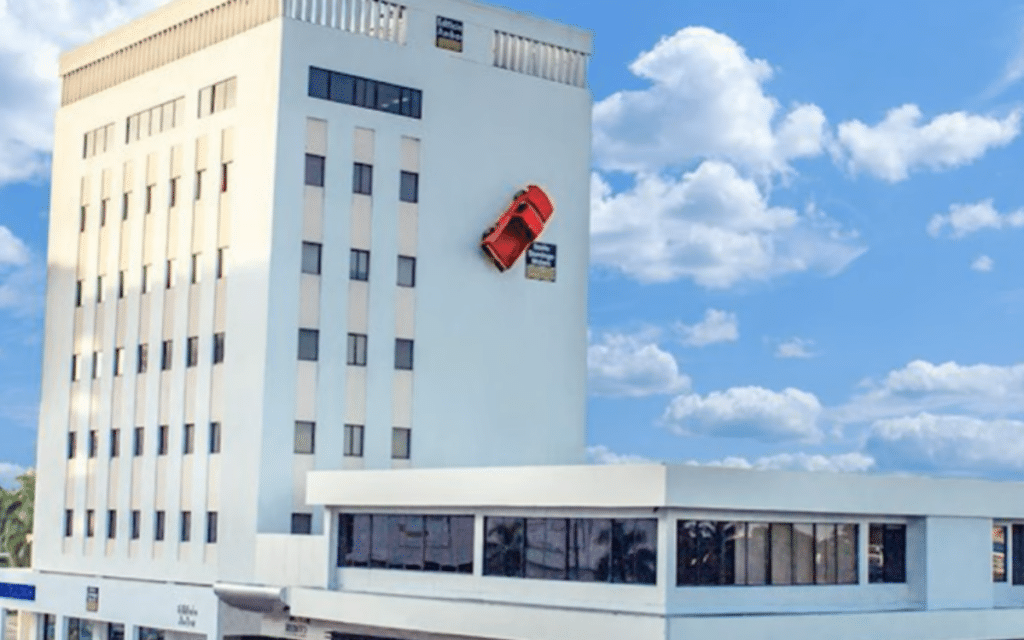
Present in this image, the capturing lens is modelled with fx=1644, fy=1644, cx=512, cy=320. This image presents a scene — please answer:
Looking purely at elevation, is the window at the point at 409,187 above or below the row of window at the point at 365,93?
below

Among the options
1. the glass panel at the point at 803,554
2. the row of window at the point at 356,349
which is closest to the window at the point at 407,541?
the row of window at the point at 356,349

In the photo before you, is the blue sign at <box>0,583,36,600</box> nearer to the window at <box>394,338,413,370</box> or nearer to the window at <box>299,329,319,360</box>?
the window at <box>299,329,319,360</box>

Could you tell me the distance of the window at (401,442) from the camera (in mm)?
49438

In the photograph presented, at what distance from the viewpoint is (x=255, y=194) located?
48.6 m

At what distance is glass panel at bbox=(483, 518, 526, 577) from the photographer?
37.8 metres

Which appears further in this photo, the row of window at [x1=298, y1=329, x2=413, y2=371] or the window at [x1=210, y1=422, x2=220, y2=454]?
the window at [x1=210, y1=422, x2=220, y2=454]

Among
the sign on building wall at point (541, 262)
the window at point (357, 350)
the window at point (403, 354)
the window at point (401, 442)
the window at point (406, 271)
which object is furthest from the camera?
the sign on building wall at point (541, 262)

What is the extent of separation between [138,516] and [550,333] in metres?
14.6

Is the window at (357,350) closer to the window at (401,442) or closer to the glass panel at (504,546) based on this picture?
the window at (401,442)

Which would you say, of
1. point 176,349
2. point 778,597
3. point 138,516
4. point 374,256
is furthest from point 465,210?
point 778,597

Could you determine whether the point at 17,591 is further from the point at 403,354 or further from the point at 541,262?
the point at 541,262

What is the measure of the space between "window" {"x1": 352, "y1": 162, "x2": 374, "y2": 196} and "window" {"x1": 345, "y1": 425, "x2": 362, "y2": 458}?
7054 mm

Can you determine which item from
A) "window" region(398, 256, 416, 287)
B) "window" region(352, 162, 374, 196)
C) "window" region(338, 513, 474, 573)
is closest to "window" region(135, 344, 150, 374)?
"window" region(398, 256, 416, 287)

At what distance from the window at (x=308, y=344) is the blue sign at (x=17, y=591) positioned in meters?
15.9
